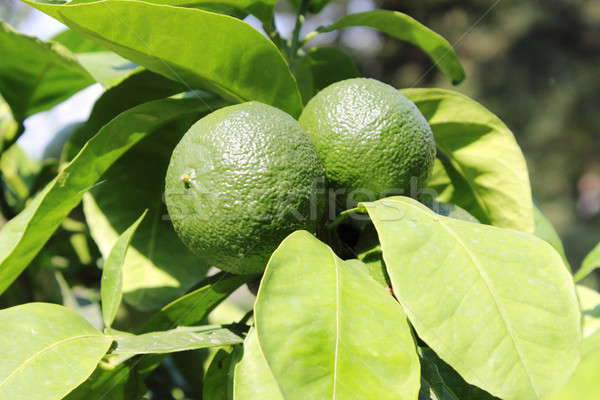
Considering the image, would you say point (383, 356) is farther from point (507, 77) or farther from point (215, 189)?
point (507, 77)

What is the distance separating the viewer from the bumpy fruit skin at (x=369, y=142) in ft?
2.40

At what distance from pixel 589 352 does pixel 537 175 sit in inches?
371

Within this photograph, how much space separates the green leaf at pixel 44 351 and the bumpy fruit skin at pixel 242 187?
158mm

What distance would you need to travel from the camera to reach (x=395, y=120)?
74cm

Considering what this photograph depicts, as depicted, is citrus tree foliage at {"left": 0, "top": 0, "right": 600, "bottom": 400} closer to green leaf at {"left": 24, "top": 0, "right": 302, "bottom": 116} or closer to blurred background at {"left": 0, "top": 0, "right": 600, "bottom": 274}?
green leaf at {"left": 24, "top": 0, "right": 302, "bottom": 116}

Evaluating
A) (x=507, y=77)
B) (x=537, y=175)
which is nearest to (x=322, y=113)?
(x=507, y=77)

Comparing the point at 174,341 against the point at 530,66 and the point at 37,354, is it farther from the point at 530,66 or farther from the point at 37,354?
the point at 530,66

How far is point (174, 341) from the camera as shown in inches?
24.6

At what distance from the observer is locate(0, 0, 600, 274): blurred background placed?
8672 mm

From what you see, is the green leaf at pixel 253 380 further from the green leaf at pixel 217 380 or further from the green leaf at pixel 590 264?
the green leaf at pixel 590 264

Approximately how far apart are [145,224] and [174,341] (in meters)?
0.33

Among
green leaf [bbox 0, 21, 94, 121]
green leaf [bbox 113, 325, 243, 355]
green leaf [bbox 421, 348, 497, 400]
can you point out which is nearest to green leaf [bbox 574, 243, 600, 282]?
green leaf [bbox 421, 348, 497, 400]

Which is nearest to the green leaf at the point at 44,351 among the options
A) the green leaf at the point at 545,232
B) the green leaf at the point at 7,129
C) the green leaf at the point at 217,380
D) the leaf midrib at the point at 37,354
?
the leaf midrib at the point at 37,354

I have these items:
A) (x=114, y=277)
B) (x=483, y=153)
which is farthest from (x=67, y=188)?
(x=483, y=153)
